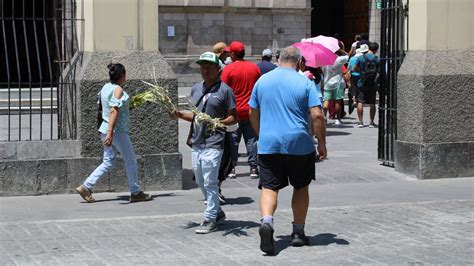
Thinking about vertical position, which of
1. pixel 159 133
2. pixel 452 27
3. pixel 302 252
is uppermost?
pixel 452 27

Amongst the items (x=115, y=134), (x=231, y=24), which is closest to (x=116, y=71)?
(x=115, y=134)

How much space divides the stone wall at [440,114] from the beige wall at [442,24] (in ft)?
0.40

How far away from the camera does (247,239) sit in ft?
29.4

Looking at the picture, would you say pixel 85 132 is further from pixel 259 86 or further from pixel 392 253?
pixel 392 253

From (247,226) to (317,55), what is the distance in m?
7.85

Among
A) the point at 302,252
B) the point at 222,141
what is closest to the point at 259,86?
the point at 222,141

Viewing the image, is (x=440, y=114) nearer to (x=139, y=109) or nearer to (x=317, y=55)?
(x=139, y=109)

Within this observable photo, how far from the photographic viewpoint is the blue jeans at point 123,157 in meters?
10.9

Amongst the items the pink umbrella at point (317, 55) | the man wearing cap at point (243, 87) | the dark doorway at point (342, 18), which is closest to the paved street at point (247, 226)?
the man wearing cap at point (243, 87)

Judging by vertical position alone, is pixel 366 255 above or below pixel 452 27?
below

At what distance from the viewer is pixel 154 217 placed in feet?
33.0

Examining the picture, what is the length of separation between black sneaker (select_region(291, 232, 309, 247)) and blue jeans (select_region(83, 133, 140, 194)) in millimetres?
2865

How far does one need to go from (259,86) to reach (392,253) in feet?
6.23

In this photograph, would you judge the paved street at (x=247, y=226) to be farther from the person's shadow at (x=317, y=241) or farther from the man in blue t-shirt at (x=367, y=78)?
the man in blue t-shirt at (x=367, y=78)
